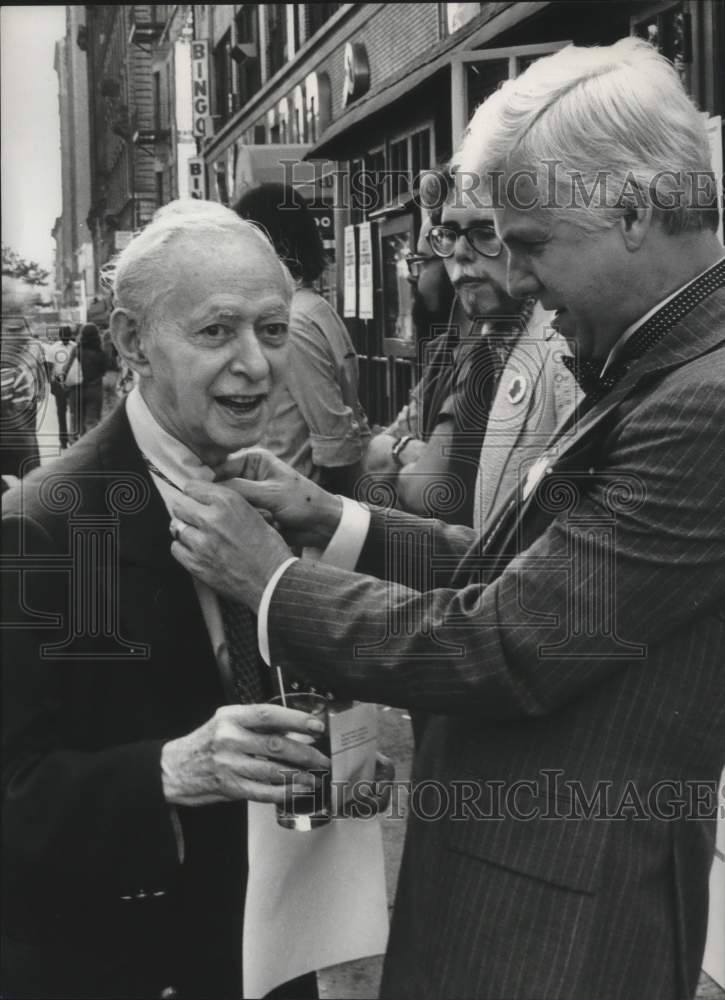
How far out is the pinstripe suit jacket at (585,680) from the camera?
1653mm

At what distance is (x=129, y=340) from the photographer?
201 centimetres

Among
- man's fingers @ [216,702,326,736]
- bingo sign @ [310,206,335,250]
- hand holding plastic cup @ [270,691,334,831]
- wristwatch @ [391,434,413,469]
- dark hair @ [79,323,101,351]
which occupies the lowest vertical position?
hand holding plastic cup @ [270,691,334,831]

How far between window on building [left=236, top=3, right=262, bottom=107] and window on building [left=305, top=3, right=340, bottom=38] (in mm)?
145

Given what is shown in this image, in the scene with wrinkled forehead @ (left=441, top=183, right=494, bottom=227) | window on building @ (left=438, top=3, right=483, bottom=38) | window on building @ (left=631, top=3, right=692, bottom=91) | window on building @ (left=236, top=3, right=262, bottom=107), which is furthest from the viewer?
window on building @ (left=631, top=3, right=692, bottom=91)

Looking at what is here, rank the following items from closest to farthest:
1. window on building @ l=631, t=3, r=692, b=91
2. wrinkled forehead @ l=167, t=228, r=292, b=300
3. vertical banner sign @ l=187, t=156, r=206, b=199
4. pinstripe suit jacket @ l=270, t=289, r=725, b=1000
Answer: pinstripe suit jacket @ l=270, t=289, r=725, b=1000
wrinkled forehead @ l=167, t=228, r=292, b=300
vertical banner sign @ l=187, t=156, r=206, b=199
window on building @ l=631, t=3, r=692, b=91

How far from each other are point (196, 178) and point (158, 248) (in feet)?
3.90

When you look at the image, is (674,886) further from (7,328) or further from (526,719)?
(7,328)

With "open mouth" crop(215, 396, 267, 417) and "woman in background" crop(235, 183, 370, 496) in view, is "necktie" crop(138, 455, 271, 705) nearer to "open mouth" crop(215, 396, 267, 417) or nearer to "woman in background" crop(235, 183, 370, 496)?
"open mouth" crop(215, 396, 267, 417)

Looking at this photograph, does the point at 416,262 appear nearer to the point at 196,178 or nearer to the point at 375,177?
the point at 375,177

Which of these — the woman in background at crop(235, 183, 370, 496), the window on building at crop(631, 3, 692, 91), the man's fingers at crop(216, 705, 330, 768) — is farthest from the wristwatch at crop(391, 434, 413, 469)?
the window on building at crop(631, 3, 692, 91)

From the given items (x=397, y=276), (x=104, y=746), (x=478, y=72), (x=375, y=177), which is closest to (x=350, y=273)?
(x=397, y=276)

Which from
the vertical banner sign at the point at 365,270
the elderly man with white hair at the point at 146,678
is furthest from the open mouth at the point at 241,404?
the vertical banner sign at the point at 365,270

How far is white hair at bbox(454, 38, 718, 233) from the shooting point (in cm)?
169

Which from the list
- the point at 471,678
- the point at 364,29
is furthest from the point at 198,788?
the point at 364,29
